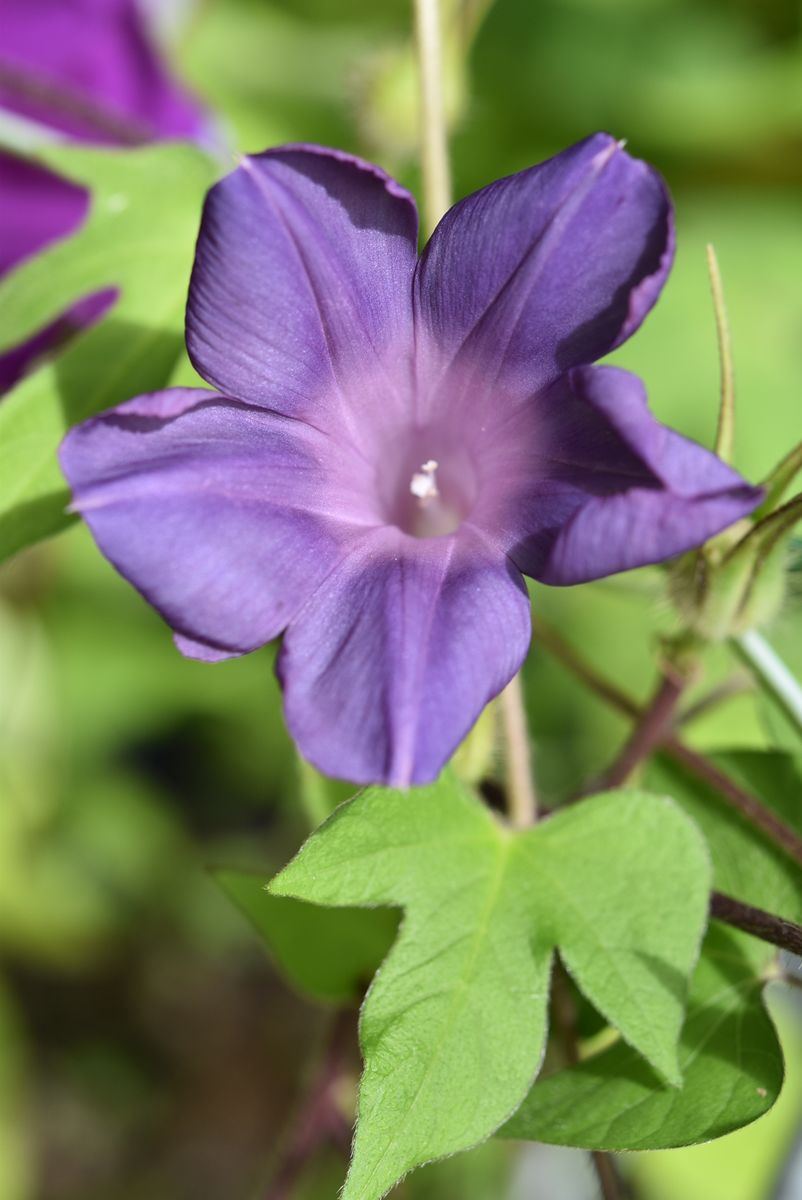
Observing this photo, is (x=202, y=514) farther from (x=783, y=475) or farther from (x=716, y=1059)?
(x=716, y=1059)

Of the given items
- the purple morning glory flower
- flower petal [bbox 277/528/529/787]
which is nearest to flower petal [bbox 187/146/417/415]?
the purple morning glory flower

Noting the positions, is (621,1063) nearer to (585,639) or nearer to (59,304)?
(59,304)

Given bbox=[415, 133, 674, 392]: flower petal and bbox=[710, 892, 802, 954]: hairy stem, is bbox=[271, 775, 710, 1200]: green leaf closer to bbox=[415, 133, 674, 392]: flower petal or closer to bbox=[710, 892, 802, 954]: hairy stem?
bbox=[710, 892, 802, 954]: hairy stem

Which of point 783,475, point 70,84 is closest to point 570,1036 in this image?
point 783,475

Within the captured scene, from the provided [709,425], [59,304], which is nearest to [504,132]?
[709,425]

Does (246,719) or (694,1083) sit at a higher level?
(694,1083)

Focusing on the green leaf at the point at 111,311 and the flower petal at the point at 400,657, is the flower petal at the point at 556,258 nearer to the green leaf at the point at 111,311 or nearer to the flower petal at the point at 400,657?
the flower petal at the point at 400,657

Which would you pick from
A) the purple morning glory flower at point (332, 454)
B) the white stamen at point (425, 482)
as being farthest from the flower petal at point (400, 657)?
the white stamen at point (425, 482)
